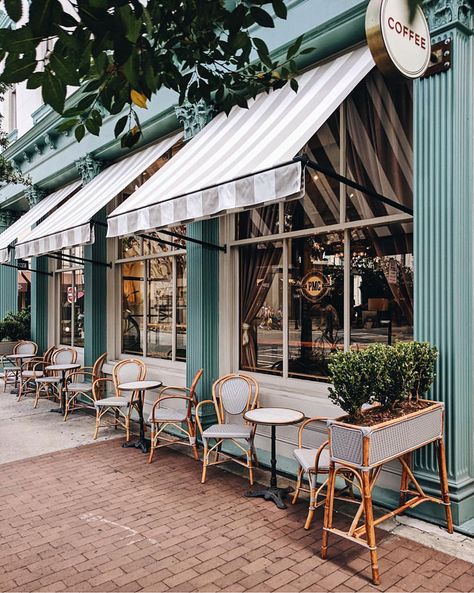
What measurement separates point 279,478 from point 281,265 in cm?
245

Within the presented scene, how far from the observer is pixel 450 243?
4.20 meters

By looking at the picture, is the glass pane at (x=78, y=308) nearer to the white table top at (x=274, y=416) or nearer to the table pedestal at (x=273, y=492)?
the white table top at (x=274, y=416)

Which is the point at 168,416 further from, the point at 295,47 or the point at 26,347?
the point at 26,347

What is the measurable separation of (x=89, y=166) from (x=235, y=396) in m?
5.73

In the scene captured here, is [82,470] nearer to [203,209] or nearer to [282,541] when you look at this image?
[282,541]

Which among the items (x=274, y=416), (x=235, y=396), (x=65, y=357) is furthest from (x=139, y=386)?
(x=65, y=357)

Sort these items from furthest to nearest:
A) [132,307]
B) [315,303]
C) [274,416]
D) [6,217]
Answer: [6,217] < [132,307] < [315,303] < [274,416]

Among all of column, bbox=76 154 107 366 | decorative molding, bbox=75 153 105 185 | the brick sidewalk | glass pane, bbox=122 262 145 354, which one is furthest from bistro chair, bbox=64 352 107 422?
decorative molding, bbox=75 153 105 185

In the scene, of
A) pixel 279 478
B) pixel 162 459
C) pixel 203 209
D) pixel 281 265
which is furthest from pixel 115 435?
pixel 203 209

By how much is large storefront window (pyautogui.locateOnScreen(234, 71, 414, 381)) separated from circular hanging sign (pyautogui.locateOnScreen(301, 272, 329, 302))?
1cm

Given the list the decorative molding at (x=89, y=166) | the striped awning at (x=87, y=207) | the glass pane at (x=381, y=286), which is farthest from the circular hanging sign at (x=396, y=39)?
the decorative molding at (x=89, y=166)

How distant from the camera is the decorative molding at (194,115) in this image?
6590 millimetres

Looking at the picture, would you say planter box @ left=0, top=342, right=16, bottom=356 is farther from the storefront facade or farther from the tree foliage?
the tree foliage

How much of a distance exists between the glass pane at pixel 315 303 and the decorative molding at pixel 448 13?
2.16 meters
